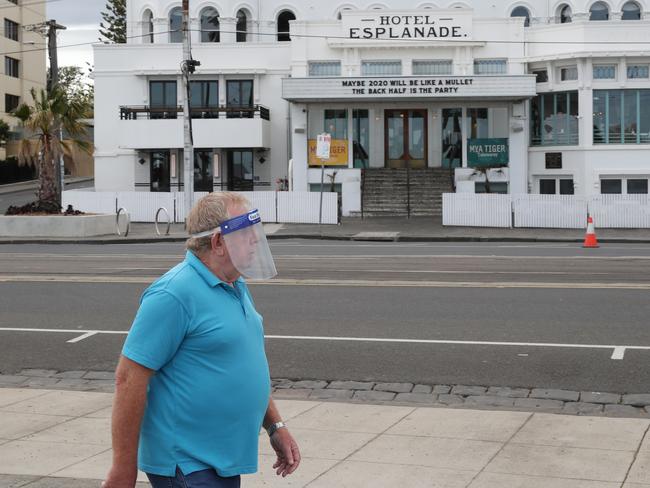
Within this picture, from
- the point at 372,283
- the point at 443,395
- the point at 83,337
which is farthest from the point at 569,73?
the point at 443,395

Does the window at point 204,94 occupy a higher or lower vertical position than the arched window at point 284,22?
lower

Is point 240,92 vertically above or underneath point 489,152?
above

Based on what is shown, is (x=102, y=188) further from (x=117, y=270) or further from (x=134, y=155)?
(x=117, y=270)

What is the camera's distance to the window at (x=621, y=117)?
40188mm

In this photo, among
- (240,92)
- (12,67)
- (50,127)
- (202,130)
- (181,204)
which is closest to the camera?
(50,127)

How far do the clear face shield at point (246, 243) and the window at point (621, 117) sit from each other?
38116 millimetres

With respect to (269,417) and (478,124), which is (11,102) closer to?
(478,124)

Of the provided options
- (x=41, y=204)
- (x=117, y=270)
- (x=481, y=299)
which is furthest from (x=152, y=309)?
(x=41, y=204)

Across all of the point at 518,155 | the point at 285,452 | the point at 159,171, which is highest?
the point at 518,155

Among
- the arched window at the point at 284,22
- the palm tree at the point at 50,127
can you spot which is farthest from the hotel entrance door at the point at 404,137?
the palm tree at the point at 50,127

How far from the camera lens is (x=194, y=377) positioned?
12.8 feet

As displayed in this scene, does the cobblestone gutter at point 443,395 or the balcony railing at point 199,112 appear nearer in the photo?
the cobblestone gutter at point 443,395

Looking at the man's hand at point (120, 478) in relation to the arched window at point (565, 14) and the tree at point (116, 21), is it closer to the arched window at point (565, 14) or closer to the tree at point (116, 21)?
the arched window at point (565, 14)

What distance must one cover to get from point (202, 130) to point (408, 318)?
31.5m
